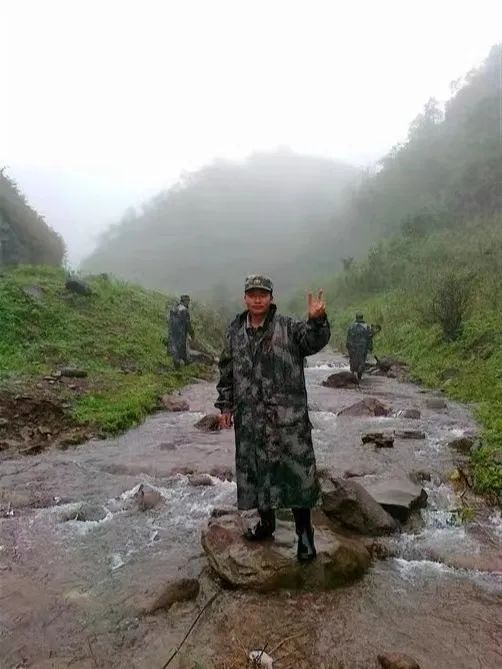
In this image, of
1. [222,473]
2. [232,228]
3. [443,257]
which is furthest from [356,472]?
[232,228]

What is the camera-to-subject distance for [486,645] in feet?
12.8

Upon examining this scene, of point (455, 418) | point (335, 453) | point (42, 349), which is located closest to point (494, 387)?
point (455, 418)

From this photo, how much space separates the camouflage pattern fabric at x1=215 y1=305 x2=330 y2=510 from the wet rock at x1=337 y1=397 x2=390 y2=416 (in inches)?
306

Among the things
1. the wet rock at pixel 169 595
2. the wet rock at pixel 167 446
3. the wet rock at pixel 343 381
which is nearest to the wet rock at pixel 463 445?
the wet rock at pixel 167 446

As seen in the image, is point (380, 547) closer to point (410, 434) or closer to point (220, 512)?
point (220, 512)

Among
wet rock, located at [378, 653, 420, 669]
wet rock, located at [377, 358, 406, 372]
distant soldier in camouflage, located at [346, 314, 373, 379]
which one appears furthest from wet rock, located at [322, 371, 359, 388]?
wet rock, located at [378, 653, 420, 669]

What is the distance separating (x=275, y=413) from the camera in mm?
4586

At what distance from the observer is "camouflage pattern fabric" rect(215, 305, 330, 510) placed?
4582 mm

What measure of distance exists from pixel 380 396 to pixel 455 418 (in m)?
3.40

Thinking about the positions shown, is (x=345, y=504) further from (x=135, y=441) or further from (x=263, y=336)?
(x=135, y=441)

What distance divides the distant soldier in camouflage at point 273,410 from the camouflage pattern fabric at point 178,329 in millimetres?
13233

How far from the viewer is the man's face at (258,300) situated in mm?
4637

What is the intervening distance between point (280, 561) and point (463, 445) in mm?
5392

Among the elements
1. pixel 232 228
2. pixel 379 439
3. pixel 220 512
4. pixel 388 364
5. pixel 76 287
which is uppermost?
pixel 232 228
